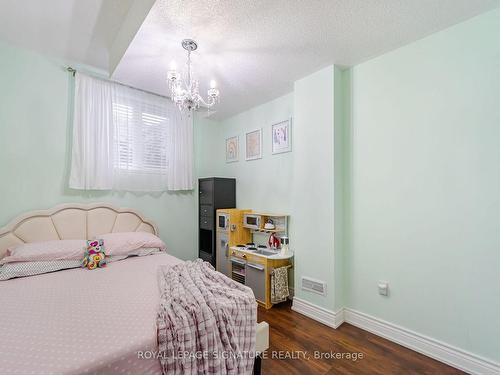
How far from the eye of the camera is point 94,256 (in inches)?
87.3

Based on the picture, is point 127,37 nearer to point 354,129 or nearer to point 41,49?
point 41,49

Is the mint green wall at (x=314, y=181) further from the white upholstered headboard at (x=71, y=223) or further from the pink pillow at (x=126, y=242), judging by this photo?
the white upholstered headboard at (x=71, y=223)

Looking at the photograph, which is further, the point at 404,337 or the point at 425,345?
the point at 404,337

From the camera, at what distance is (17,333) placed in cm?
112

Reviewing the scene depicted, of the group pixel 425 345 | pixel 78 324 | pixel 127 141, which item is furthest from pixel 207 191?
pixel 425 345

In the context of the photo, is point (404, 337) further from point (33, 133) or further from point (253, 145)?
point (33, 133)

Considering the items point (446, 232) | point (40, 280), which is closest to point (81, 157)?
point (40, 280)

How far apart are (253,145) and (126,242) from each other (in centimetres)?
210

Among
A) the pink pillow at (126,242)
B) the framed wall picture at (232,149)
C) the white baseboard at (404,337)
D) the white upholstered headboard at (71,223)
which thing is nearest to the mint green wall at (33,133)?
the white upholstered headboard at (71,223)

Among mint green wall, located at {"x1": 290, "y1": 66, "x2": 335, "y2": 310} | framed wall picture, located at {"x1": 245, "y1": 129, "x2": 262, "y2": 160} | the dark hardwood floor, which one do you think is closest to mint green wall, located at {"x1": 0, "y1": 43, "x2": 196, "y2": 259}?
framed wall picture, located at {"x1": 245, "y1": 129, "x2": 262, "y2": 160}

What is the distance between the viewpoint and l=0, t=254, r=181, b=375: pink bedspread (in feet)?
3.10

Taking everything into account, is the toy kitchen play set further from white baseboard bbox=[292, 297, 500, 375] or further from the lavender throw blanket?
the lavender throw blanket

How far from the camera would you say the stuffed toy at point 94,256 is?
2.18 metres

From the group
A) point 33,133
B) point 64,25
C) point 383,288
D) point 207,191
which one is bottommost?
point 383,288
